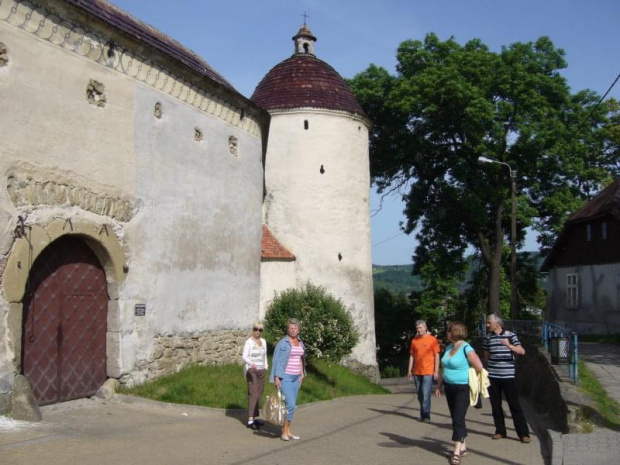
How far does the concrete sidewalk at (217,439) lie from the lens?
26.3 feet

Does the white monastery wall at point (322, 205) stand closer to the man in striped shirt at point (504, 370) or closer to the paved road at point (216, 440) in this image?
the paved road at point (216, 440)

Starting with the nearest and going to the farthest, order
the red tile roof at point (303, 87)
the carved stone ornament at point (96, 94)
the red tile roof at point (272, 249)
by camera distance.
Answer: the carved stone ornament at point (96, 94) → the red tile roof at point (272, 249) → the red tile roof at point (303, 87)

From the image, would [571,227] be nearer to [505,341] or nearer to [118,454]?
[505,341]

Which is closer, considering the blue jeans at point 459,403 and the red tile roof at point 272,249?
the blue jeans at point 459,403

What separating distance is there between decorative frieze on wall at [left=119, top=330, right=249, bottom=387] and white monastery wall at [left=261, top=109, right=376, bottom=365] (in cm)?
774

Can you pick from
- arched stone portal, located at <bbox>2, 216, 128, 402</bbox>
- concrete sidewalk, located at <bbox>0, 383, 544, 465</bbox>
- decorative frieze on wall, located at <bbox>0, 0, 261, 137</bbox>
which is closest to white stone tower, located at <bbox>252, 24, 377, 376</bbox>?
decorative frieze on wall, located at <bbox>0, 0, 261, 137</bbox>

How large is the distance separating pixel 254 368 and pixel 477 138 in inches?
848

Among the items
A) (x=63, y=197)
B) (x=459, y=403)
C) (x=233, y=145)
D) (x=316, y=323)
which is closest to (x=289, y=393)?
(x=459, y=403)

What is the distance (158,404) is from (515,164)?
23.0 meters

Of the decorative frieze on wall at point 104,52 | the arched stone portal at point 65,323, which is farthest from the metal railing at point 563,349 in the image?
the decorative frieze on wall at point 104,52

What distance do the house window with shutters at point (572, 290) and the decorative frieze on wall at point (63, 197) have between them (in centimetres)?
2425

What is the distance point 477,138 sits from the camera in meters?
29.2

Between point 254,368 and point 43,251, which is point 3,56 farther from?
point 254,368

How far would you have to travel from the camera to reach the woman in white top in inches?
402
